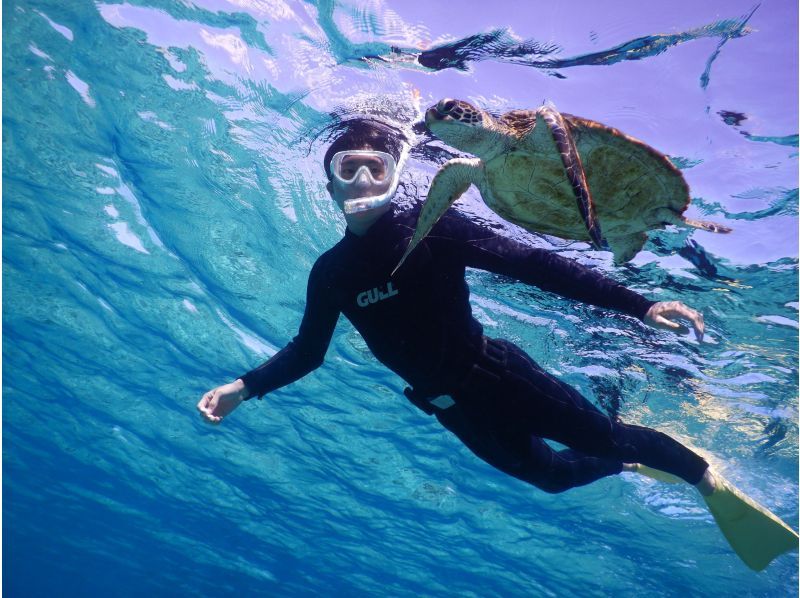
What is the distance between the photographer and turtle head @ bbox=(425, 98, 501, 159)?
2936mm

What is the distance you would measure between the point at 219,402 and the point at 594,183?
4.00m

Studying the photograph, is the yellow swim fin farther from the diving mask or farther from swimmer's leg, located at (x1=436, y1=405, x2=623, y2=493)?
the diving mask

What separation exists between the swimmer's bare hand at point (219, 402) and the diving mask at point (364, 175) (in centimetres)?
218

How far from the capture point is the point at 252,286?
36.1 ft

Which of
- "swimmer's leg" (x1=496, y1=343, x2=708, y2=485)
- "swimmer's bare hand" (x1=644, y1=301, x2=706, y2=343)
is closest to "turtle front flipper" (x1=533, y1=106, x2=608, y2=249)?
"swimmer's bare hand" (x1=644, y1=301, x2=706, y2=343)

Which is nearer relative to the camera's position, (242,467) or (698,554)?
(698,554)

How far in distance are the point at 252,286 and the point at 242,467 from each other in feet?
41.3

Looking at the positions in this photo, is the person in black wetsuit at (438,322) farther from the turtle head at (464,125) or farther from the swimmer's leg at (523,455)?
the turtle head at (464,125)

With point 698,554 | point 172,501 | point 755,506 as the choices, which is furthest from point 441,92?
point 172,501

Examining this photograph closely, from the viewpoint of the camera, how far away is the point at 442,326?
4391 mm

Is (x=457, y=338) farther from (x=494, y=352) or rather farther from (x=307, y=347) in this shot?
(x=307, y=347)

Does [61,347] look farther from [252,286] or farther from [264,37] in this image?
[264,37]

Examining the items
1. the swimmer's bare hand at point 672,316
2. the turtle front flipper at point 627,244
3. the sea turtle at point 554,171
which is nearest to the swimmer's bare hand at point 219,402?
the sea turtle at point 554,171

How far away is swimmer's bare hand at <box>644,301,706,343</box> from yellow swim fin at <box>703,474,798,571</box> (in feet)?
13.7
